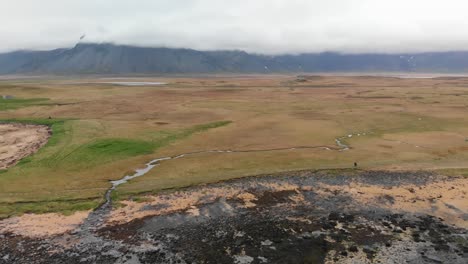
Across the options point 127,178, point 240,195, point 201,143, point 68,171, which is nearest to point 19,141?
point 68,171

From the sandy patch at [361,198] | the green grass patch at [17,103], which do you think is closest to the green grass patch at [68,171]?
the sandy patch at [361,198]

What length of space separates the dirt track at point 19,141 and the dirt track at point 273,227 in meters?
25.4

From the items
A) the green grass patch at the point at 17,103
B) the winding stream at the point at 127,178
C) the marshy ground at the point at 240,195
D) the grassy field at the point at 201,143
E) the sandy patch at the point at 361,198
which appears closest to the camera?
the marshy ground at the point at 240,195

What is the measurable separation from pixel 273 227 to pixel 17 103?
112830 millimetres

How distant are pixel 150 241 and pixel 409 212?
25.5m

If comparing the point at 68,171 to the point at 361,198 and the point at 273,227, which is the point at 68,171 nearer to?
the point at 273,227

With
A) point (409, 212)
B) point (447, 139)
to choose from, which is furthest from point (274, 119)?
point (409, 212)

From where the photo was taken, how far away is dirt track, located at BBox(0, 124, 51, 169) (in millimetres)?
58656

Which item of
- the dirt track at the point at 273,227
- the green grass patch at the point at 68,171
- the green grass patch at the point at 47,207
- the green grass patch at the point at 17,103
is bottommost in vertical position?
the dirt track at the point at 273,227

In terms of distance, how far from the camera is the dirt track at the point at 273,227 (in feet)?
101

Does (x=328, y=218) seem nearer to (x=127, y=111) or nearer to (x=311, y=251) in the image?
(x=311, y=251)

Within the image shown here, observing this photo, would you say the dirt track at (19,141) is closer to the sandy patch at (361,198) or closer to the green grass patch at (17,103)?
the sandy patch at (361,198)

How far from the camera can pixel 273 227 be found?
117 ft

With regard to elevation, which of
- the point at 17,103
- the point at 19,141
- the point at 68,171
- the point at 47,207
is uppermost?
the point at 17,103
